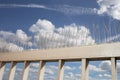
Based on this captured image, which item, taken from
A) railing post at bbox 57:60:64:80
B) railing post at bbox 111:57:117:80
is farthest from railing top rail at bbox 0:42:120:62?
railing post at bbox 57:60:64:80

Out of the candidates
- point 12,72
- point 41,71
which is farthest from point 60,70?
point 12,72

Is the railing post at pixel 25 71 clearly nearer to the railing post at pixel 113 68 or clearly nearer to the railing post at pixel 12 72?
the railing post at pixel 12 72

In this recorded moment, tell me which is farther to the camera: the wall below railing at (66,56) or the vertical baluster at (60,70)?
the vertical baluster at (60,70)

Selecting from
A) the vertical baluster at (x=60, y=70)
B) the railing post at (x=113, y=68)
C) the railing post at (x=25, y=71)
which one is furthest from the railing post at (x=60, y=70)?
the railing post at (x=113, y=68)

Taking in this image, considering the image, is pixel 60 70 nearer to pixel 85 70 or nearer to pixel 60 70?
pixel 60 70

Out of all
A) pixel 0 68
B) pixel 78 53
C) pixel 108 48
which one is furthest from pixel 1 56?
pixel 108 48

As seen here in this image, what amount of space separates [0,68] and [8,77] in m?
1.83

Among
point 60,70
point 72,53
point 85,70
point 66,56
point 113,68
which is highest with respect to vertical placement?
point 72,53

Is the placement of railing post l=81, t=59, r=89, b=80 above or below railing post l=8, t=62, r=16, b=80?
below

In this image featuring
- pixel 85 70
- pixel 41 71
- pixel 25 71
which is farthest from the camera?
pixel 25 71

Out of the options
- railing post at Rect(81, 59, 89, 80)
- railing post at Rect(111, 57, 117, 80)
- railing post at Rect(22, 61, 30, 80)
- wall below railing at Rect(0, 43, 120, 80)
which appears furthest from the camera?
railing post at Rect(22, 61, 30, 80)

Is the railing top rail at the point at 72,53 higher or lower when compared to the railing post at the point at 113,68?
higher

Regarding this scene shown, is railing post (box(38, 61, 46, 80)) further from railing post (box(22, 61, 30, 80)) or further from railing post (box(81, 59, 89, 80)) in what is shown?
railing post (box(81, 59, 89, 80))

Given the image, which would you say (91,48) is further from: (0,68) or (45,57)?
(0,68)
